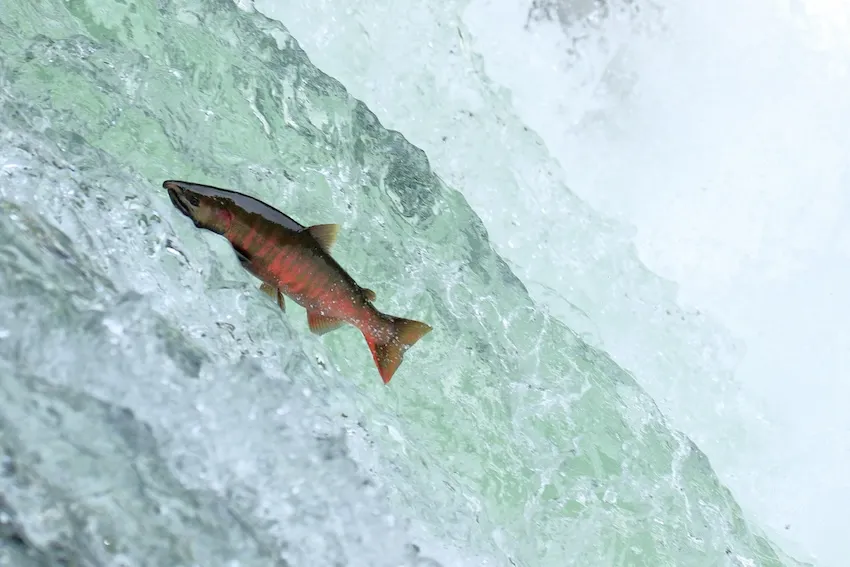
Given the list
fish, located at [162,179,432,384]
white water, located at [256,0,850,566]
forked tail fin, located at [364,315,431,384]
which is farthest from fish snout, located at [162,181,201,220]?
white water, located at [256,0,850,566]

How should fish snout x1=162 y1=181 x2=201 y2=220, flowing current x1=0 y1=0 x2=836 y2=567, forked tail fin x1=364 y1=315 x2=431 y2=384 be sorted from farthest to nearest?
forked tail fin x1=364 y1=315 x2=431 y2=384
fish snout x1=162 y1=181 x2=201 y2=220
flowing current x1=0 y1=0 x2=836 y2=567

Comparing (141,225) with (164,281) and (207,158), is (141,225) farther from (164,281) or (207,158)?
(207,158)

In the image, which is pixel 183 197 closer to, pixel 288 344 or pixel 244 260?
pixel 244 260

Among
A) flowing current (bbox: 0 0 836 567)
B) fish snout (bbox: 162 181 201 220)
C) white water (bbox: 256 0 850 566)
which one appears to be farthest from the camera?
white water (bbox: 256 0 850 566)

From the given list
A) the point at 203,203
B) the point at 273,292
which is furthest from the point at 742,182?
the point at 203,203

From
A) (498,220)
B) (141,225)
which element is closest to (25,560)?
(141,225)

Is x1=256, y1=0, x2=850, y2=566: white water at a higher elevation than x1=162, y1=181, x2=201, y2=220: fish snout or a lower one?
higher

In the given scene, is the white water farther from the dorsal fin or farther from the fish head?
the fish head
